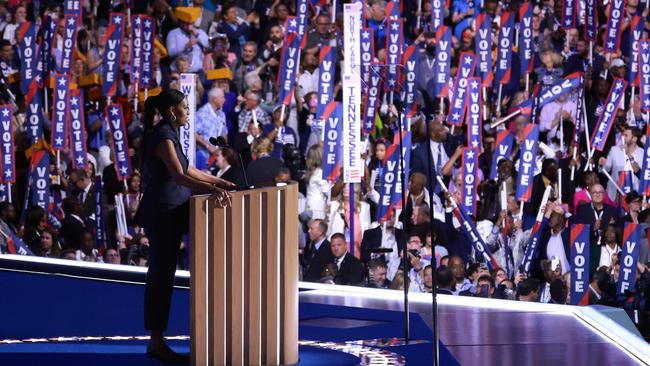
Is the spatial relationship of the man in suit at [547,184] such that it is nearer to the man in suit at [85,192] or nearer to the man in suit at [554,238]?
the man in suit at [554,238]

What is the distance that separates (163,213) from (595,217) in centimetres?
335

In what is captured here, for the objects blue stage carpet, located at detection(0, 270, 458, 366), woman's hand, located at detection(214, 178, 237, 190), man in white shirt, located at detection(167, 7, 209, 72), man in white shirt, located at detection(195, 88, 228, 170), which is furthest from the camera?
man in white shirt, located at detection(167, 7, 209, 72)

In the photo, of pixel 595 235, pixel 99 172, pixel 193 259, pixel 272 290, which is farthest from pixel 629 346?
pixel 99 172

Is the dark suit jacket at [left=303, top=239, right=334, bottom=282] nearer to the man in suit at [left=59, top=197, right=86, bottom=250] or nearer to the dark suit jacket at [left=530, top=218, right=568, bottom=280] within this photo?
the dark suit jacket at [left=530, top=218, right=568, bottom=280]

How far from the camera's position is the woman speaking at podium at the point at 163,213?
3.42 metres

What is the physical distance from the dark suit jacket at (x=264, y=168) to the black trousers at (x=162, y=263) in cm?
296

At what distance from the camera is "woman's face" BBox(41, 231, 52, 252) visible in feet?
23.0

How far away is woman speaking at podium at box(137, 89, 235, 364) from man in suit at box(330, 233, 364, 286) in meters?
2.84

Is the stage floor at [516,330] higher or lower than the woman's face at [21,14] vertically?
lower

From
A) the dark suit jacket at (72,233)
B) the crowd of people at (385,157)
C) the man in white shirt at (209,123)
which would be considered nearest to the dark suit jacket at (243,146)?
the crowd of people at (385,157)

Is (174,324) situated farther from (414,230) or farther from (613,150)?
(613,150)

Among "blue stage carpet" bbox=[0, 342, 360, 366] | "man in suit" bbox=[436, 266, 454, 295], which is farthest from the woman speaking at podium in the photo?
"man in suit" bbox=[436, 266, 454, 295]

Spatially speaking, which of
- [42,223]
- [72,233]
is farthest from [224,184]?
[42,223]

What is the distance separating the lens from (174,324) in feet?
14.4
